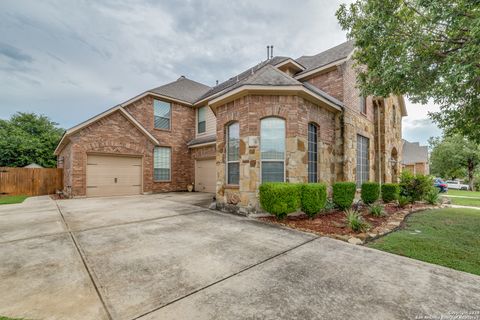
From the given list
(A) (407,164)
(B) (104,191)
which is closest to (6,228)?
(B) (104,191)

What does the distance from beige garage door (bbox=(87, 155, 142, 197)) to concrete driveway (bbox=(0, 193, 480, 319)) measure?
6.42 m

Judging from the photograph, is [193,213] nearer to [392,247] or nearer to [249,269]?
[249,269]

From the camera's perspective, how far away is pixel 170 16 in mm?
9758

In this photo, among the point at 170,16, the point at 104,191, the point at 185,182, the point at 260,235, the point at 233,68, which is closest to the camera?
the point at 260,235

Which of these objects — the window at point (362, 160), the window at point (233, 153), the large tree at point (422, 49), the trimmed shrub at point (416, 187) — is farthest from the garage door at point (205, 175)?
the trimmed shrub at point (416, 187)

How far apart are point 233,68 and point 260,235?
18430 mm

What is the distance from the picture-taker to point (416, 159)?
32.0 m

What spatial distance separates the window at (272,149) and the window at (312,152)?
1378 millimetres

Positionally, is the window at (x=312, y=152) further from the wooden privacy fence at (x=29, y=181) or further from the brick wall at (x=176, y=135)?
the wooden privacy fence at (x=29, y=181)

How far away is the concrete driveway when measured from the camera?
2.09 meters

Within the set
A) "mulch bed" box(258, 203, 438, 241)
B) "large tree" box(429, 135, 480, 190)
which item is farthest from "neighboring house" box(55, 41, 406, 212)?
"large tree" box(429, 135, 480, 190)

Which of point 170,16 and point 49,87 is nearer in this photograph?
point 170,16

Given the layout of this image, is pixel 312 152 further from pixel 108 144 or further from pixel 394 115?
pixel 108 144

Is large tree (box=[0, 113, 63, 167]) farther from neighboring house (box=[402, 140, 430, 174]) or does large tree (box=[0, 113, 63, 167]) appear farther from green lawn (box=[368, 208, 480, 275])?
neighboring house (box=[402, 140, 430, 174])
